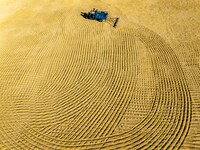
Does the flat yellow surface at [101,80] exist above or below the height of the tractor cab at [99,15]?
below

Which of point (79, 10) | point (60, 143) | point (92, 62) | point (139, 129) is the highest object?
point (79, 10)

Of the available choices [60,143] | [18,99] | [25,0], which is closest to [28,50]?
[18,99]

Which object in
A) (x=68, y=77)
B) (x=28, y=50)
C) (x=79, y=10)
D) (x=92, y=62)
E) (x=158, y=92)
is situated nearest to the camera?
(x=158, y=92)

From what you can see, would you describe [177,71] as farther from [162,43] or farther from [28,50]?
[28,50]

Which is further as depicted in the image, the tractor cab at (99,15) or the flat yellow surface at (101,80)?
the tractor cab at (99,15)

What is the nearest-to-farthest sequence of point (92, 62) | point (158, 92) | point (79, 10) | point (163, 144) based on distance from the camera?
A: point (163, 144) < point (158, 92) < point (92, 62) < point (79, 10)

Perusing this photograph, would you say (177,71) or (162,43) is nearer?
(177,71)

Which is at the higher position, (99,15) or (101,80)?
(99,15)

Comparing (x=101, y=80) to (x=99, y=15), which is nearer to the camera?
(x=101, y=80)
